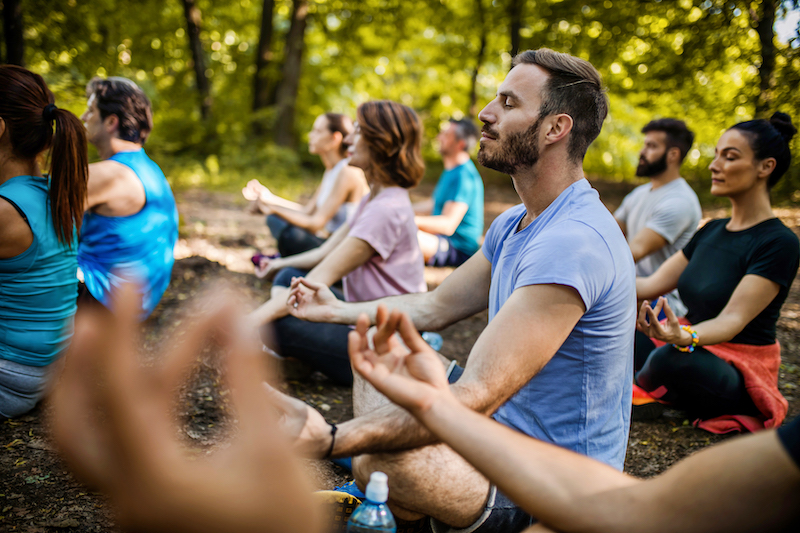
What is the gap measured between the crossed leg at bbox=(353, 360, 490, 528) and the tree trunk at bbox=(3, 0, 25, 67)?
4624 millimetres

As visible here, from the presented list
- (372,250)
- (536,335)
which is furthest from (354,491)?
(372,250)

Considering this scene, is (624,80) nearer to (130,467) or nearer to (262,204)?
(262,204)

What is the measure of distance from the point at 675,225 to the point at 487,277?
2.49 metres

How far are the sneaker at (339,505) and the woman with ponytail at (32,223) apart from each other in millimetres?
1664

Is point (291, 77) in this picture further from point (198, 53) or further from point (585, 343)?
point (585, 343)

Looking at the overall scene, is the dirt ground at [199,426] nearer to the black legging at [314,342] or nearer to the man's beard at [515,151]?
the black legging at [314,342]

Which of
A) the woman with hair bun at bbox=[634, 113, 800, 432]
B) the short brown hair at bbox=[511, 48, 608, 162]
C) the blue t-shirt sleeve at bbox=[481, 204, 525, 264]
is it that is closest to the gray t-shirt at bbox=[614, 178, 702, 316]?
the woman with hair bun at bbox=[634, 113, 800, 432]

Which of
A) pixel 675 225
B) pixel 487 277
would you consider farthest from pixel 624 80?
pixel 487 277

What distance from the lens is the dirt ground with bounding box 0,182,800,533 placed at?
2053 millimetres

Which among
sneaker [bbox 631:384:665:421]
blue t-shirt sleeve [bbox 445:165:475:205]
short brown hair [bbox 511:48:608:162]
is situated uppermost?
short brown hair [bbox 511:48:608:162]

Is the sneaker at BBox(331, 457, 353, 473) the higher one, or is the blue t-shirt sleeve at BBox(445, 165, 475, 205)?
the blue t-shirt sleeve at BBox(445, 165, 475, 205)

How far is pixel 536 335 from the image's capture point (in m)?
1.49

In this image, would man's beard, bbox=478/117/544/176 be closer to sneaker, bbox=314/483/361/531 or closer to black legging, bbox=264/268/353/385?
sneaker, bbox=314/483/361/531

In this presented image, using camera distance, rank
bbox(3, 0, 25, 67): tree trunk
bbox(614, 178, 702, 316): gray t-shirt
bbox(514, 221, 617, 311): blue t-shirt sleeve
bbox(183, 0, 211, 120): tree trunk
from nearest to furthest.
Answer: bbox(514, 221, 617, 311): blue t-shirt sleeve → bbox(614, 178, 702, 316): gray t-shirt → bbox(3, 0, 25, 67): tree trunk → bbox(183, 0, 211, 120): tree trunk
